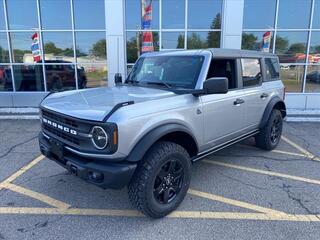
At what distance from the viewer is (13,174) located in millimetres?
4395

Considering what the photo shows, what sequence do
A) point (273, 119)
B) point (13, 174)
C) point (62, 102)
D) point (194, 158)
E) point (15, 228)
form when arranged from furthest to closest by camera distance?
point (273, 119) < point (13, 174) < point (194, 158) < point (62, 102) < point (15, 228)

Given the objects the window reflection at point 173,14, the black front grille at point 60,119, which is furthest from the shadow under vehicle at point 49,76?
the black front grille at point 60,119

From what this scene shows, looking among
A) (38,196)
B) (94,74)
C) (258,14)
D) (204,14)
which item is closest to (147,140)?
(38,196)

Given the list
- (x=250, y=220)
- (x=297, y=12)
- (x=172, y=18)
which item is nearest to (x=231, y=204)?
(x=250, y=220)

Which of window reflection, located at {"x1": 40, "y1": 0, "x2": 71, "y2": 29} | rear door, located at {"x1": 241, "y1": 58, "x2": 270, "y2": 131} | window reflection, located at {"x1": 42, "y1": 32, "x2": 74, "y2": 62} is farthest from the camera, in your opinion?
window reflection, located at {"x1": 42, "y1": 32, "x2": 74, "y2": 62}

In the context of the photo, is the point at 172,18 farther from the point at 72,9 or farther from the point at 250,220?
the point at 250,220

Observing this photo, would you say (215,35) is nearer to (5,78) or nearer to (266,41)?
(266,41)

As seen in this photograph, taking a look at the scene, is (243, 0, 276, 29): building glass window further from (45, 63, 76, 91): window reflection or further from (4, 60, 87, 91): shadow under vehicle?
(45, 63, 76, 91): window reflection

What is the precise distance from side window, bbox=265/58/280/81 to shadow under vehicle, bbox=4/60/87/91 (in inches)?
277

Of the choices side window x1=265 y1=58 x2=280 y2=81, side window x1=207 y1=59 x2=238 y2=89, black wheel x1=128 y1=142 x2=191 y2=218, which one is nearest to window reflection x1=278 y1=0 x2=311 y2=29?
side window x1=265 y1=58 x2=280 y2=81

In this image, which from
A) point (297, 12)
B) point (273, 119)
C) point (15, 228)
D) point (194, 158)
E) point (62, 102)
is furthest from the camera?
point (297, 12)

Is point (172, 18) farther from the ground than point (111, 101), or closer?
farther from the ground

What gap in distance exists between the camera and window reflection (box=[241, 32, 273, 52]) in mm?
9586

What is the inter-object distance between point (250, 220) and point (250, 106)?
2.04 meters
